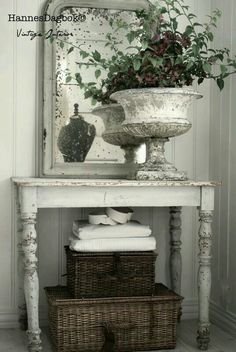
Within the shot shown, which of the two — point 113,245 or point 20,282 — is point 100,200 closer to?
point 113,245

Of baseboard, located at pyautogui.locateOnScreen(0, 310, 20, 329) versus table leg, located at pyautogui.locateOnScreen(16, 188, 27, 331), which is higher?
table leg, located at pyautogui.locateOnScreen(16, 188, 27, 331)

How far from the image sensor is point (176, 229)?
3445mm

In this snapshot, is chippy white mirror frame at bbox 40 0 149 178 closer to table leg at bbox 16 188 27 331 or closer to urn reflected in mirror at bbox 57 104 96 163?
urn reflected in mirror at bbox 57 104 96 163

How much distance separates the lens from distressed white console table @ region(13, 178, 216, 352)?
2.71 meters

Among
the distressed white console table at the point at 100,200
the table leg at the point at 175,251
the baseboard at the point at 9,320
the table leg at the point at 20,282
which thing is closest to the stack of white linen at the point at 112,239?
the distressed white console table at the point at 100,200

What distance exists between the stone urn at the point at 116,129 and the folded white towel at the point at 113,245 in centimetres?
61

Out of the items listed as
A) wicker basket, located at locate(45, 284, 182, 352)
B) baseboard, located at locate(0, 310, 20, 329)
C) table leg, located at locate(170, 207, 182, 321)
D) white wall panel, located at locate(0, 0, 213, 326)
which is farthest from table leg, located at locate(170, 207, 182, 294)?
baseboard, located at locate(0, 310, 20, 329)

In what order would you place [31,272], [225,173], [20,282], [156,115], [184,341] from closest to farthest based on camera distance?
[31,272] → [156,115] → [184,341] → [20,282] → [225,173]

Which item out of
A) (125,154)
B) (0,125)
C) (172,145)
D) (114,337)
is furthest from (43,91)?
(114,337)

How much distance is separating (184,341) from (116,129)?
46.8 inches

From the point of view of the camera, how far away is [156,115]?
2.87 m

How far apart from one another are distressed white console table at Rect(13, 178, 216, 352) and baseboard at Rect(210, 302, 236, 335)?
332 millimetres

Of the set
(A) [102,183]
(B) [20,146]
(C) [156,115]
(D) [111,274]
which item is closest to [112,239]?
(D) [111,274]

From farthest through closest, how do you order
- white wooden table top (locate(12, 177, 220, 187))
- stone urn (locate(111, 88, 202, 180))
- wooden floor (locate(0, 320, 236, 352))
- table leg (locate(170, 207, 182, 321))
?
table leg (locate(170, 207, 182, 321)), wooden floor (locate(0, 320, 236, 352)), stone urn (locate(111, 88, 202, 180)), white wooden table top (locate(12, 177, 220, 187))
